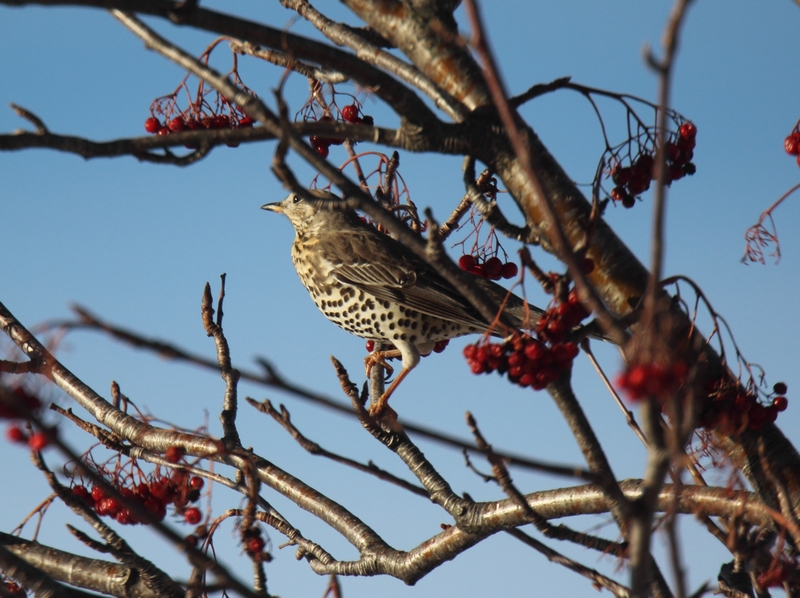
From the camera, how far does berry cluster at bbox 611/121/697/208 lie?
11.6 feet

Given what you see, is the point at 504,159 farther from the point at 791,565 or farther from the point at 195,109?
the point at 195,109

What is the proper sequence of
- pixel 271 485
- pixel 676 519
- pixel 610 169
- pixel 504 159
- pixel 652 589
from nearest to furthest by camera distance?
1. pixel 676 519
2. pixel 652 589
3. pixel 504 159
4. pixel 610 169
5. pixel 271 485

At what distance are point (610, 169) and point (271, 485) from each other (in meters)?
2.08

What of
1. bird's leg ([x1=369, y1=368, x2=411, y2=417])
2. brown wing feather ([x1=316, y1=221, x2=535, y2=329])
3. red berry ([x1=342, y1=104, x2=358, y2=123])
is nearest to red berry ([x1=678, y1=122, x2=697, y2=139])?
red berry ([x1=342, y1=104, x2=358, y2=123])

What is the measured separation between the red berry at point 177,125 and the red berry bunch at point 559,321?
253cm

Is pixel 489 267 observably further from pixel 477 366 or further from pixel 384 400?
pixel 477 366

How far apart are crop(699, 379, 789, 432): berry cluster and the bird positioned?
223cm

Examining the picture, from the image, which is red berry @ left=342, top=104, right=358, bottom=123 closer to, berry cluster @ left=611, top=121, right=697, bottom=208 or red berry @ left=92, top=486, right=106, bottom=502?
berry cluster @ left=611, top=121, right=697, bottom=208

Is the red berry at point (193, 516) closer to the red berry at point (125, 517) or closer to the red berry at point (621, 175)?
the red berry at point (125, 517)

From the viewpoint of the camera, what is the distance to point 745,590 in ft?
9.37

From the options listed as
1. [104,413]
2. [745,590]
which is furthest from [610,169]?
[104,413]

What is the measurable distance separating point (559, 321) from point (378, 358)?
3.54 m

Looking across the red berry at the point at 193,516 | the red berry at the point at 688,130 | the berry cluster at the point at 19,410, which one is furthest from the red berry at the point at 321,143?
the berry cluster at the point at 19,410

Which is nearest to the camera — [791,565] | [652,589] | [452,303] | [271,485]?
[652,589]
